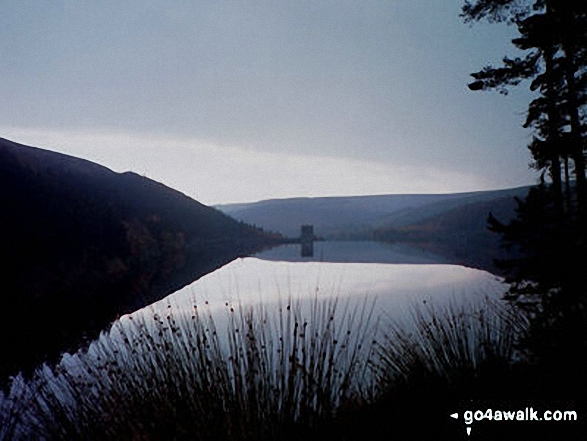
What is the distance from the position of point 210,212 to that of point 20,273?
109183 millimetres

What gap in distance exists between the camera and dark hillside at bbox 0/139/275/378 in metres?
22.4

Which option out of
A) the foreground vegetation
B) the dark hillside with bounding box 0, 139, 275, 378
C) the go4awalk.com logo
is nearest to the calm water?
the foreground vegetation

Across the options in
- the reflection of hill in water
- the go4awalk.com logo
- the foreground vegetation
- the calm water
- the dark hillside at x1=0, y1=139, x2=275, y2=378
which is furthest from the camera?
the reflection of hill in water

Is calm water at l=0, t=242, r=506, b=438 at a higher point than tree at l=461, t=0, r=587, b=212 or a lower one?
lower

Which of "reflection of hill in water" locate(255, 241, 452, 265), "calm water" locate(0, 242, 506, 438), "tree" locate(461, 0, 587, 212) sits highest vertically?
"tree" locate(461, 0, 587, 212)

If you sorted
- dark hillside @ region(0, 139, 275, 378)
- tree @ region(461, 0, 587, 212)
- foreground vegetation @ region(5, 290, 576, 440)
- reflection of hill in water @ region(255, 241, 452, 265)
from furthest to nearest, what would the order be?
reflection of hill in water @ region(255, 241, 452, 265) → dark hillside @ region(0, 139, 275, 378) → tree @ region(461, 0, 587, 212) → foreground vegetation @ region(5, 290, 576, 440)

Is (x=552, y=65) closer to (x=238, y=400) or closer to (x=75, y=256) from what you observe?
(x=238, y=400)

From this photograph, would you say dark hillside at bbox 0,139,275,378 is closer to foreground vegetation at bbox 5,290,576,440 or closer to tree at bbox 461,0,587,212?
foreground vegetation at bbox 5,290,576,440

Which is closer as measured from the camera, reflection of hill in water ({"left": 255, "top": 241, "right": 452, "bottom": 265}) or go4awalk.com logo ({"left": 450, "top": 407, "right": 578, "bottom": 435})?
go4awalk.com logo ({"left": 450, "top": 407, "right": 578, "bottom": 435})

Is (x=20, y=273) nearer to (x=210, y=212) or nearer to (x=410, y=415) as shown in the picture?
(x=410, y=415)

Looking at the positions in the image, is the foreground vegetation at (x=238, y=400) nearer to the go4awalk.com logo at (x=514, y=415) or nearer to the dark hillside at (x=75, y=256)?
the go4awalk.com logo at (x=514, y=415)

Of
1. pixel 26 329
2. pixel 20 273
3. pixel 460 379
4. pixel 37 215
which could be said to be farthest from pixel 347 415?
pixel 37 215

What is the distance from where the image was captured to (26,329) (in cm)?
2231

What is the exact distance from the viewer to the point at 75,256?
59.3 metres
